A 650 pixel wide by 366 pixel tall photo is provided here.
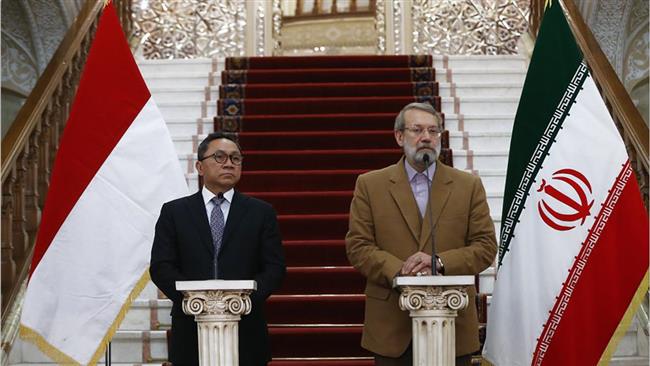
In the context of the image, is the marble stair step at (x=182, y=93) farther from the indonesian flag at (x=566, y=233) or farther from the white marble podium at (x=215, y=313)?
the white marble podium at (x=215, y=313)

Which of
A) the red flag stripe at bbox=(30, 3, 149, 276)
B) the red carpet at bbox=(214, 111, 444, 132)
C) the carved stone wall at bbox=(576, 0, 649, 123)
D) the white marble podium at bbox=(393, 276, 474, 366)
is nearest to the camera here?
the white marble podium at bbox=(393, 276, 474, 366)

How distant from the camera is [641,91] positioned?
31.7ft

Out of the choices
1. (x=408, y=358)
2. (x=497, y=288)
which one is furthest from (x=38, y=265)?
(x=497, y=288)

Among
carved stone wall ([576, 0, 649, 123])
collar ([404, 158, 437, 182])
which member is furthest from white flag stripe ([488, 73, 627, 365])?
carved stone wall ([576, 0, 649, 123])

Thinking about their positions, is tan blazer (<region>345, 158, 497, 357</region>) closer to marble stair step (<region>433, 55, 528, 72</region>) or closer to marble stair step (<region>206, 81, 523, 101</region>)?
marble stair step (<region>206, 81, 523, 101</region>)

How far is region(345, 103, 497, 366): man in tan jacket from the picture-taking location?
12.8 ft

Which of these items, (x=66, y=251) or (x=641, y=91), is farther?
(x=641, y=91)

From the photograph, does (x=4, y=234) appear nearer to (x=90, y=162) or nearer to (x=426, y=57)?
(x=90, y=162)

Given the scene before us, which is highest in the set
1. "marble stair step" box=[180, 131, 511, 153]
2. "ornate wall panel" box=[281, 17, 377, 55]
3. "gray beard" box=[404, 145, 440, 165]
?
"ornate wall panel" box=[281, 17, 377, 55]

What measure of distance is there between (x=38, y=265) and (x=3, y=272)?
1.34 m

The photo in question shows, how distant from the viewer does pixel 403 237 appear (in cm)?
400

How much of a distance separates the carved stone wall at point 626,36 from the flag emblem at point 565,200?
552 cm

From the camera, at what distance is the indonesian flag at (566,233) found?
4.21 meters

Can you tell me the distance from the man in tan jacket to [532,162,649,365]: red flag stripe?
417mm
